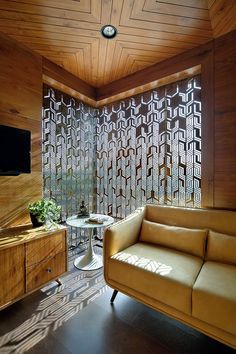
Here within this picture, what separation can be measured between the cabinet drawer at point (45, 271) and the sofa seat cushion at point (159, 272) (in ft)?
1.97

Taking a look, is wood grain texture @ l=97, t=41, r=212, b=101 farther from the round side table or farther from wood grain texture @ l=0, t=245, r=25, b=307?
wood grain texture @ l=0, t=245, r=25, b=307

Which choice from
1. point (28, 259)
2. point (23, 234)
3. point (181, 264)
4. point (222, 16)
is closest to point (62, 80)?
point (222, 16)

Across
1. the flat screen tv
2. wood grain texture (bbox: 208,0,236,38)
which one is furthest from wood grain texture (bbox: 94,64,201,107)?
the flat screen tv

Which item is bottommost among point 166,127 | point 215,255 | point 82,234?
point 82,234

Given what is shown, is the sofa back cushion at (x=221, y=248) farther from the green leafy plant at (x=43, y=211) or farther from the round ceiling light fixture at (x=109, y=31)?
the round ceiling light fixture at (x=109, y=31)

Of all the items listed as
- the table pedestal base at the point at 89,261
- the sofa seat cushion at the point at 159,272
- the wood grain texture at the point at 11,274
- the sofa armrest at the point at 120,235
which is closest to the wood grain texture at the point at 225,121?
the sofa seat cushion at the point at 159,272

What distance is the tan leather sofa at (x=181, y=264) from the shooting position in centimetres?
125

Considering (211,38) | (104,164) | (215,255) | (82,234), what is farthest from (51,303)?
(211,38)

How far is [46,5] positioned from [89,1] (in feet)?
1.28

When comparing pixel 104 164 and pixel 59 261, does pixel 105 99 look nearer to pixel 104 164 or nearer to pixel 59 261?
pixel 104 164

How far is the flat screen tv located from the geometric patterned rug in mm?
1309

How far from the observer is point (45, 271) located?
6.18ft

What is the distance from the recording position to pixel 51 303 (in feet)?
5.84

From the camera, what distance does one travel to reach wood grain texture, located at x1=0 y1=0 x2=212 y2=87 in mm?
1670
